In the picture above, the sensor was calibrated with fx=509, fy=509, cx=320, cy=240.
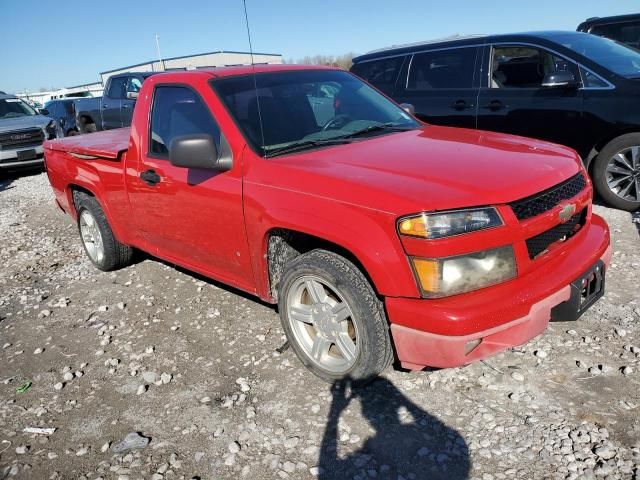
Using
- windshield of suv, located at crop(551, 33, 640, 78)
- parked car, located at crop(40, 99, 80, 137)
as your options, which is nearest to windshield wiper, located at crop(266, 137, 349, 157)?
windshield of suv, located at crop(551, 33, 640, 78)

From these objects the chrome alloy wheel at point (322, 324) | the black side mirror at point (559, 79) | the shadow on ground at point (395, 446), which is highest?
the black side mirror at point (559, 79)

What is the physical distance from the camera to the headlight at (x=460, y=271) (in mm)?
2289

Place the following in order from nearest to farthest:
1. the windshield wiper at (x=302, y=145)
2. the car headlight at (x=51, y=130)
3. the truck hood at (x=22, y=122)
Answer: the windshield wiper at (x=302, y=145)
the truck hood at (x=22, y=122)
the car headlight at (x=51, y=130)

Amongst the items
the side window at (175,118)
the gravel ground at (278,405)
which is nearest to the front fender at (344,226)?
the side window at (175,118)

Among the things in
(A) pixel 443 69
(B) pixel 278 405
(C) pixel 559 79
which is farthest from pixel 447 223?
(A) pixel 443 69

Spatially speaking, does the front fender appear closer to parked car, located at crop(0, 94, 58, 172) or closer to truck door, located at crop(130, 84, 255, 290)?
truck door, located at crop(130, 84, 255, 290)

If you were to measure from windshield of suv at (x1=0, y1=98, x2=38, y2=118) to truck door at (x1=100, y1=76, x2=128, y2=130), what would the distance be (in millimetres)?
2216

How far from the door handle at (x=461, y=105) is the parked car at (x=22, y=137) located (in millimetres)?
9431

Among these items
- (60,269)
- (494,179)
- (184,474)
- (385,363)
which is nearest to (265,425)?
(184,474)

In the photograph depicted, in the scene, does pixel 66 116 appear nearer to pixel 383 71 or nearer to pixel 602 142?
pixel 383 71

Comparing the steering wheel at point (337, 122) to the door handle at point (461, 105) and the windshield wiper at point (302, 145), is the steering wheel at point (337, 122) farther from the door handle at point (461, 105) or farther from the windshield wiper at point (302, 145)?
the door handle at point (461, 105)

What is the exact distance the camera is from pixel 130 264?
5215 mm

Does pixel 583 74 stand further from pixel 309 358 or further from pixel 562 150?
pixel 309 358

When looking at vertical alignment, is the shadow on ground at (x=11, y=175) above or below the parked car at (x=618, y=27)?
below
